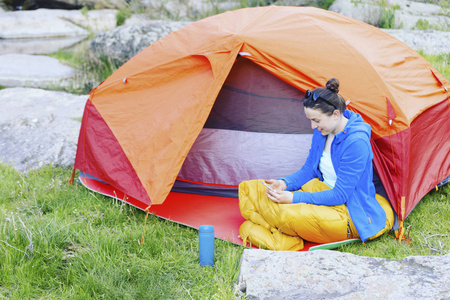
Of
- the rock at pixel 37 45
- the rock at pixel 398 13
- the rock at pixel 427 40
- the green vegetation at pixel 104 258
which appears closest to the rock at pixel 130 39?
the rock at pixel 398 13

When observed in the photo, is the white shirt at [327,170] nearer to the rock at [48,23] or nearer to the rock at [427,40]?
the rock at [427,40]

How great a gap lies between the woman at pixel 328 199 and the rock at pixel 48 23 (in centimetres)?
1125

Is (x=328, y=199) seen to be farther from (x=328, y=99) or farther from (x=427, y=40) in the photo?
(x=427, y=40)

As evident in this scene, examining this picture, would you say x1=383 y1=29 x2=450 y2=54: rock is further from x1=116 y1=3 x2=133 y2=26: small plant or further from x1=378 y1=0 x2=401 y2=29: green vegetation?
x1=116 y1=3 x2=133 y2=26: small plant

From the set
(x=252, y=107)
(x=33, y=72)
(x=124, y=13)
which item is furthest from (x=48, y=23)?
(x=252, y=107)

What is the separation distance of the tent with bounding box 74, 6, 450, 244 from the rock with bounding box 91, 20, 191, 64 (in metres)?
3.81

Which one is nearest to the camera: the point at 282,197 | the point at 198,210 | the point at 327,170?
the point at 282,197

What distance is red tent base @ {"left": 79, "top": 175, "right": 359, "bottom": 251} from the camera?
2.99 m

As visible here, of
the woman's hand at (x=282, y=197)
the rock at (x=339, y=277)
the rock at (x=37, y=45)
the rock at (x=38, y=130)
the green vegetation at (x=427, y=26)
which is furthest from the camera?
the rock at (x=37, y=45)

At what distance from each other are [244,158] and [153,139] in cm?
83

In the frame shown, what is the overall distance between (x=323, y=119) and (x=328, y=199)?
0.46 metres

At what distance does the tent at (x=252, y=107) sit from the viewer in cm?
292

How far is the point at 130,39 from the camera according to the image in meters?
7.31

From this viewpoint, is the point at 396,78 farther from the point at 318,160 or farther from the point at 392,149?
the point at 318,160
